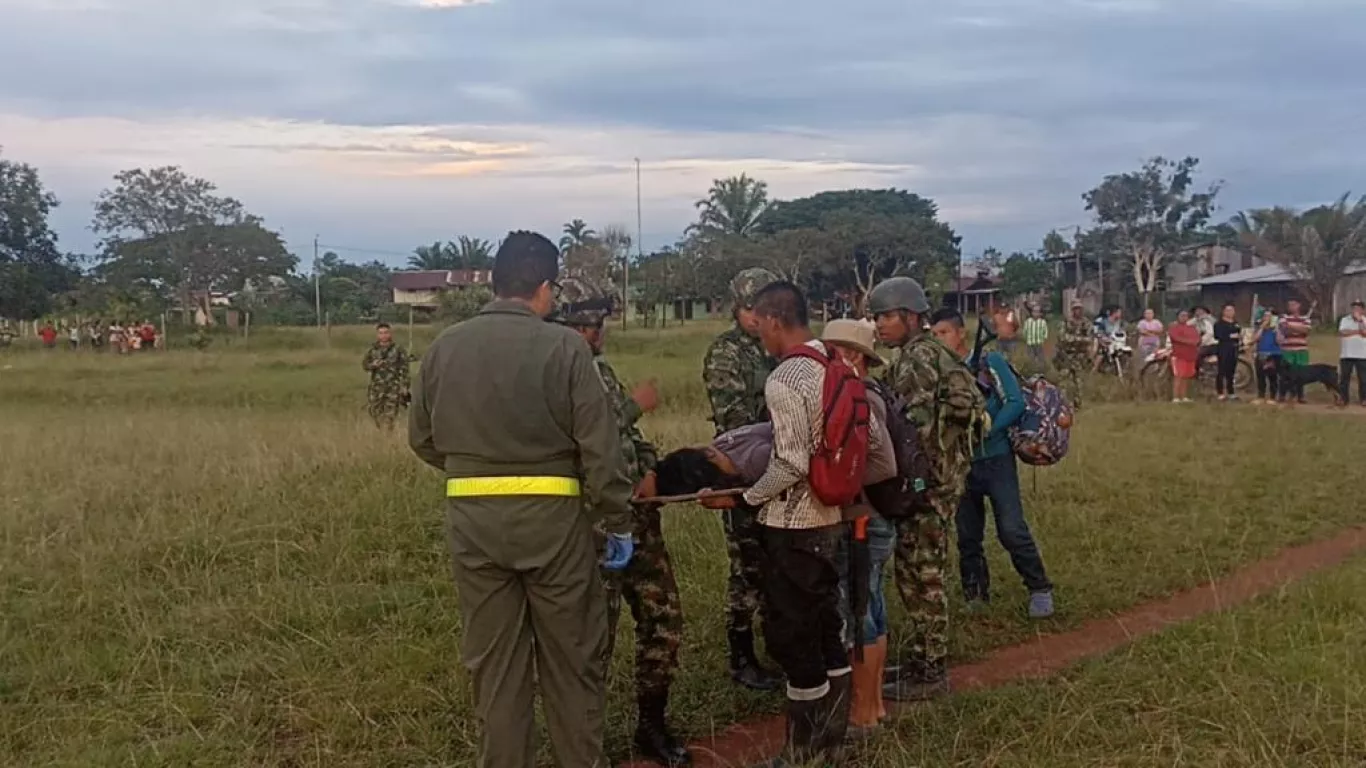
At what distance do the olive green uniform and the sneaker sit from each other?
2980 millimetres

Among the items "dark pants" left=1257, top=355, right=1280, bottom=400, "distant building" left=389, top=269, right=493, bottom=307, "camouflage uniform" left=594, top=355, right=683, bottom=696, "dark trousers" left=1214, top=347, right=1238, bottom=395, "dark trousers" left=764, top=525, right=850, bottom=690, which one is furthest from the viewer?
"distant building" left=389, top=269, right=493, bottom=307

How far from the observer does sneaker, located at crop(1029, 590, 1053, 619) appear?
5.89 metres

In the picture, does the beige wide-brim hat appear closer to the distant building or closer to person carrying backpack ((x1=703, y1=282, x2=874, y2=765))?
person carrying backpack ((x1=703, y1=282, x2=874, y2=765))

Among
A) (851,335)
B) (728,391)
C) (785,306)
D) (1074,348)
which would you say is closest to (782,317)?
(785,306)

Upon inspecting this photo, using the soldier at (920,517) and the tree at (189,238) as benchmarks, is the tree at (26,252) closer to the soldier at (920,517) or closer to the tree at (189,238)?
the tree at (189,238)

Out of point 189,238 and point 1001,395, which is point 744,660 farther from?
point 189,238

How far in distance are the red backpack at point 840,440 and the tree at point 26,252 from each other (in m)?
42.1

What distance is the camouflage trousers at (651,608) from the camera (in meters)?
4.23

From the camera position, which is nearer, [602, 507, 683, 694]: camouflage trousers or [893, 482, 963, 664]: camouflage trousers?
[602, 507, 683, 694]: camouflage trousers

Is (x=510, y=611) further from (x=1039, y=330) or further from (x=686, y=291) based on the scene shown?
(x=686, y=291)

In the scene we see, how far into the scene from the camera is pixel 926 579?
496 centimetres

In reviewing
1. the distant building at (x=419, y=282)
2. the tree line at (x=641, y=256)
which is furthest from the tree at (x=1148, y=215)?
the distant building at (x=419, y=282)

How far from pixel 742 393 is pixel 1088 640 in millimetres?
2175

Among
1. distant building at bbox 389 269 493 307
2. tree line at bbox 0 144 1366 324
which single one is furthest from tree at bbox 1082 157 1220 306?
distant building at bbox 389 269 493 307
